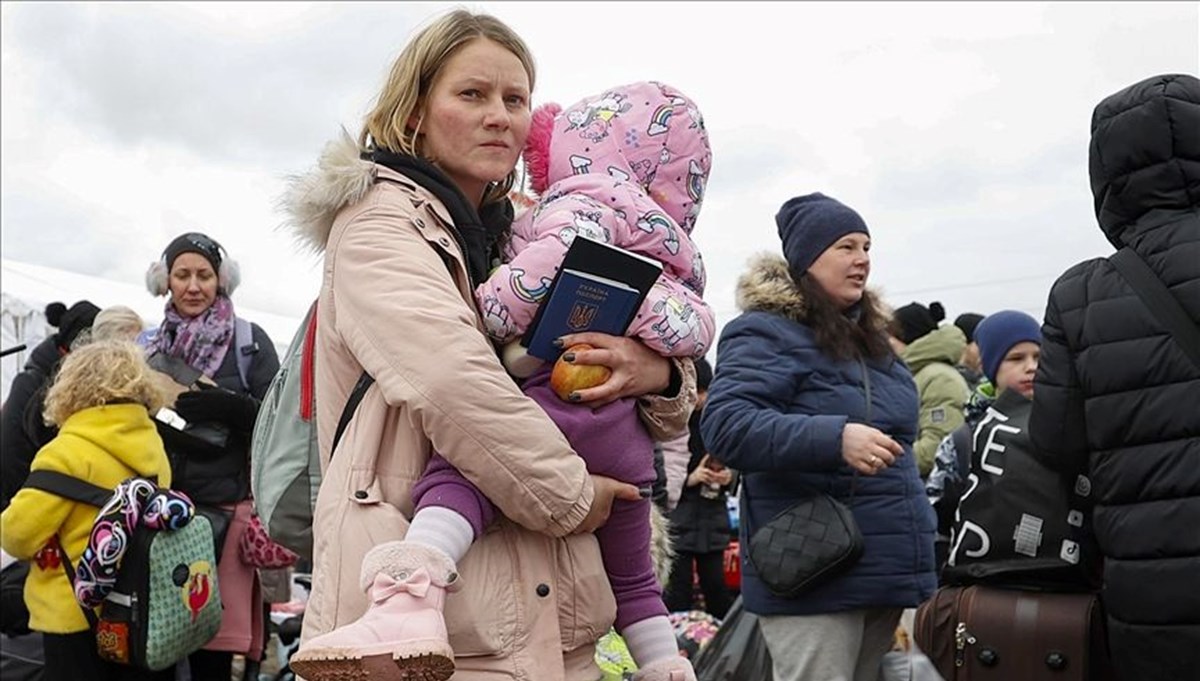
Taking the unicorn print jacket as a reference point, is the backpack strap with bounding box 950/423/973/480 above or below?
below

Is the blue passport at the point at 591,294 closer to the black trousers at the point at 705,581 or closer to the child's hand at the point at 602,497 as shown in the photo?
the child's hand at the point at 602,497

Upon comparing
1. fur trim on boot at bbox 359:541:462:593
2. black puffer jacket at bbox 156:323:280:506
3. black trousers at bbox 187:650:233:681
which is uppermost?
fur trim on boot at bbox 359:541:462:593

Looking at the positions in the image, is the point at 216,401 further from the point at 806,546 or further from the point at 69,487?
the point at 806,546

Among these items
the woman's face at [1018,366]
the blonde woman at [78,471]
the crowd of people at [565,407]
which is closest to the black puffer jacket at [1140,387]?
the crowd of people at [565,407]

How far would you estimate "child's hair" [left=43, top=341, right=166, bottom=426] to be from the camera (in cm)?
407

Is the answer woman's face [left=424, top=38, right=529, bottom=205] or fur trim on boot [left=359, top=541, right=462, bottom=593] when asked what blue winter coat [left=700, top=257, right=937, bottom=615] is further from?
fur trim on boot [left=359, top=541, right=462, bottom=593]

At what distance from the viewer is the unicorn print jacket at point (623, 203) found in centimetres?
185

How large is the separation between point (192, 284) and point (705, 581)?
10.8 ft

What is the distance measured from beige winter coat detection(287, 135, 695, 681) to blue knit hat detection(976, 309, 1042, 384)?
280 centimetres

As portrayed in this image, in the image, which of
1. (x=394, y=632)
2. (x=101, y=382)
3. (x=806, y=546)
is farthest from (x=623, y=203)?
(x=101, y=382)

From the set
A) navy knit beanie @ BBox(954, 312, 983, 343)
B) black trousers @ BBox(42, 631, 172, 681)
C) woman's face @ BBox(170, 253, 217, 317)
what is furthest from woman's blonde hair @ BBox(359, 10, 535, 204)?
navy knit beanie @ BBox(954, 312, 983, 343)

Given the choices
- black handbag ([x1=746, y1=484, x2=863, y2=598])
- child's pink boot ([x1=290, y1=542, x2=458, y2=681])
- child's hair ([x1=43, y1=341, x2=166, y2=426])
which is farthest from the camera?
child's hair ([x1=43, y1=341, x2=166, y2=426])

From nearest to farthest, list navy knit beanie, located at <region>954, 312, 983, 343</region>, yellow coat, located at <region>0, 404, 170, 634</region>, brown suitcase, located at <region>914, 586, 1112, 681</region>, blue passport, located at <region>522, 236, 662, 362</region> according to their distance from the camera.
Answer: blue passport, located at <region>522, 236, 662, 362</region> < brown suitcase, located at <region>914, 586, 1112, 681</region> < yellow coat, located at <region>0, 404, 170, 634</region> < navy knit beanie, located at <region>954, 312, 983, 343</region>

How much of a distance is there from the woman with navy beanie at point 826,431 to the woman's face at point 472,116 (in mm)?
1682
